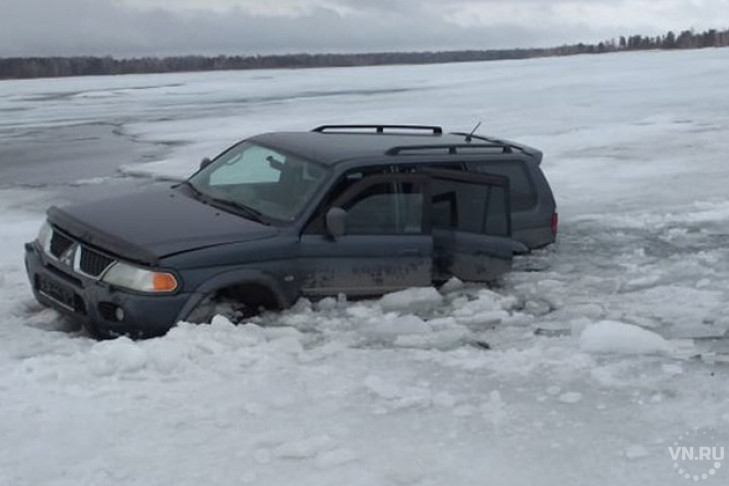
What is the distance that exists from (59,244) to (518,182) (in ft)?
14.1

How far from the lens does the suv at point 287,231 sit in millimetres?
6117

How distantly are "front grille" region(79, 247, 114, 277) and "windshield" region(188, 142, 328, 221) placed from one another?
4.02ft

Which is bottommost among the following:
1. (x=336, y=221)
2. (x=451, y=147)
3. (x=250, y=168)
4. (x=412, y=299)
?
(x=412, y=299)

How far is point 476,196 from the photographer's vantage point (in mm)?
7676

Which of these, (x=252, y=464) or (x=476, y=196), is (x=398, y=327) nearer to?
(x=476, y=196)

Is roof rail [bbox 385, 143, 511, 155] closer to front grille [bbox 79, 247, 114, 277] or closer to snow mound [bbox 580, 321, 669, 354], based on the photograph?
snow mound [bbox 580, 321, 669, 354]

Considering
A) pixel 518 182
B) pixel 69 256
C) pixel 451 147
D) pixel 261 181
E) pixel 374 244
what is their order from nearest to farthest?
1. pixel 69 256
2. pixel 374 244
3. pixel 261 181
4. pixel 451 147
5. pixel 518 182

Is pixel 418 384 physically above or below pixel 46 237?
below

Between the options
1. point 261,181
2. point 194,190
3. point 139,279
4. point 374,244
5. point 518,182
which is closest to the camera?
point 139,279

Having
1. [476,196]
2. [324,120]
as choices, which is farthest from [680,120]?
[476,196]

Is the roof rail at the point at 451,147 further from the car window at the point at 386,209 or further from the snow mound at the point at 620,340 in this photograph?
the snow mound at the point at 620,340

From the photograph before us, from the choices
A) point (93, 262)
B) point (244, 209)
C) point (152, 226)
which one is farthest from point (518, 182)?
point (93, 262)

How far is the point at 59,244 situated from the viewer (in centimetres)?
665

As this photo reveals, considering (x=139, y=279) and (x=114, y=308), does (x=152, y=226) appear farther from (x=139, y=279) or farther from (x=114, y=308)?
(x=114, y=308)
